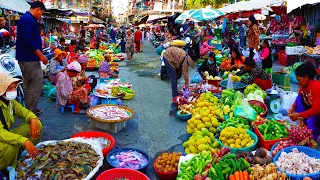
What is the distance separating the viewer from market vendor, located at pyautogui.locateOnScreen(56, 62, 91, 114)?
249 inches

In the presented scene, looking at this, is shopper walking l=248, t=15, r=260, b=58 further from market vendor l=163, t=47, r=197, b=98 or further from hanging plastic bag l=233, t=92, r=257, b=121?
hanging plastic bag l=233, t=92, r=257, b=121

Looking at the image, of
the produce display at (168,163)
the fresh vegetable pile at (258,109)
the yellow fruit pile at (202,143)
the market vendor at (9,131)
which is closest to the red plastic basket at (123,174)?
the produce display at (168,163)

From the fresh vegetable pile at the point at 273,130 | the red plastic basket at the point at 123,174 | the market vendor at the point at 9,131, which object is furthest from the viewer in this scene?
the fresh vegetable pile at the point at 273,130

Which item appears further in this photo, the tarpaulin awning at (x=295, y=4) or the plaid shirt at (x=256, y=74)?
the tarpaulin awning at (x=295, y=4)

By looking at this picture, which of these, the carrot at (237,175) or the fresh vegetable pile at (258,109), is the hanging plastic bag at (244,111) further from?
the carrot at (237,175)

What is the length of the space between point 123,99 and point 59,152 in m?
4.38

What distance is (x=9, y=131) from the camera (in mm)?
3658

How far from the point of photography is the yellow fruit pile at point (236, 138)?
4391 mm

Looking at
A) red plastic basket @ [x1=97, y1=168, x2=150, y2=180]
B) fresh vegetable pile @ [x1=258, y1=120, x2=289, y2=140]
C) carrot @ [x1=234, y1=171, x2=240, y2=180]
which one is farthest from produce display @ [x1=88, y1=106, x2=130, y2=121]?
carrot @ [x1=234, y1=171, x2=240, y2=180]

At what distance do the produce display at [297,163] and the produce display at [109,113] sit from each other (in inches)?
117

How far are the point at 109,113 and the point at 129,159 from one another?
5.82 feet

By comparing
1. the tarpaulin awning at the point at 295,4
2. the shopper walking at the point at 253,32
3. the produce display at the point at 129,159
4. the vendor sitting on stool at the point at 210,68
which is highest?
the tarpaulin awning at the point at 295,4

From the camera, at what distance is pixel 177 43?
28.2 ft

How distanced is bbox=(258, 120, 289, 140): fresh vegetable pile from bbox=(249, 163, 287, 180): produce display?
1.09 m
